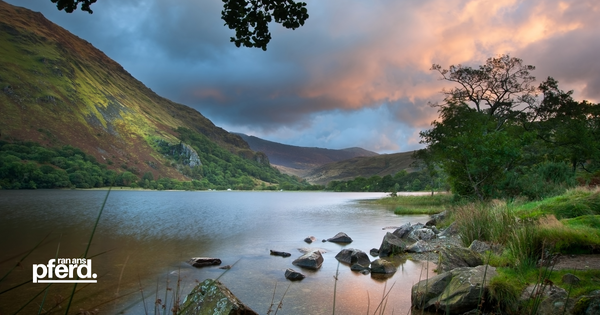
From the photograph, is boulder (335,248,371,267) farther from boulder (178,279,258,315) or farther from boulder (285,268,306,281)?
boulder (178,279,258,315)

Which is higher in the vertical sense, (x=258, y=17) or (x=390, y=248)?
(x=258, y=17)

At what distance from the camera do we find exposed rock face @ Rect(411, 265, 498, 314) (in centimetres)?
731

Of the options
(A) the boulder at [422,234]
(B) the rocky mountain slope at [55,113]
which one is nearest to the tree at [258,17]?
(A) the boulder at [422,234]

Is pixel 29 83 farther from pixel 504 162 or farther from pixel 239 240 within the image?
pixel 504 162

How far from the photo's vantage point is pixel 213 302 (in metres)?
7.13

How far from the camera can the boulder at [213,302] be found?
6957 millimetres

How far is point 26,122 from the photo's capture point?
445 feet

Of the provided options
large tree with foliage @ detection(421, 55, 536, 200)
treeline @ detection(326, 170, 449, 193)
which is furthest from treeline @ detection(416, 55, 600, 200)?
treeline @ detection(326, 170, 449, 193)

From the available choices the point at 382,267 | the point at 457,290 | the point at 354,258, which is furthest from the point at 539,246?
the point at 354,258

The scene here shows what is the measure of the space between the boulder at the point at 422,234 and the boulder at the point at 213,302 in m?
13.6

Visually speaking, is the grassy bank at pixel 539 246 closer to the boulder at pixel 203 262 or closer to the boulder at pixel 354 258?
the boulder at pixel 354 258

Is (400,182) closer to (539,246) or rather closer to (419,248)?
(419,248)

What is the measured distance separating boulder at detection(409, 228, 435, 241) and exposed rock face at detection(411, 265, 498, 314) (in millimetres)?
10280

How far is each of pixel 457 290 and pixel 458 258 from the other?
109 inches
